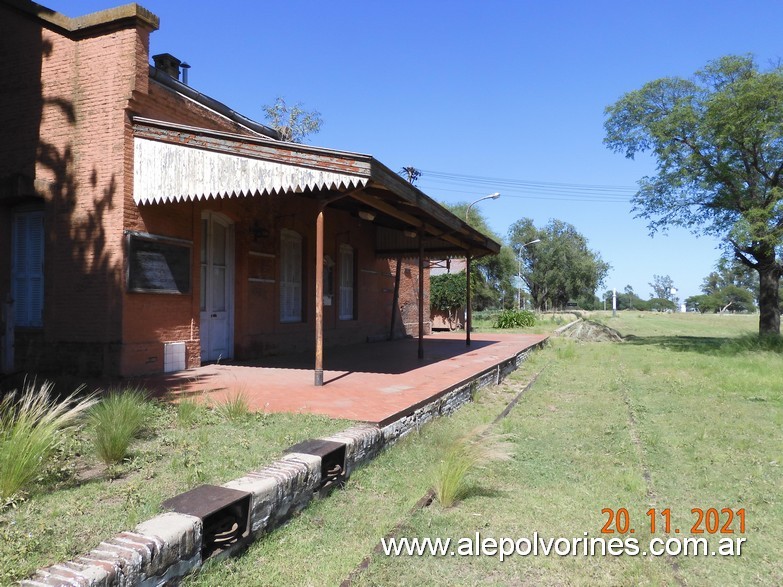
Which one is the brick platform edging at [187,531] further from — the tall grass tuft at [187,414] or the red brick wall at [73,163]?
the red brick wall at [73,163]

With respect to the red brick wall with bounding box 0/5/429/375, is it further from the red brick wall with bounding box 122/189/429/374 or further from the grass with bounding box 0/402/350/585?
the grass with bounding box 0/402/350/585

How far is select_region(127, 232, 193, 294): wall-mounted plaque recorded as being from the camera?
27.7 feet

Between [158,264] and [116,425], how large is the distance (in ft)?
Result: 15.4

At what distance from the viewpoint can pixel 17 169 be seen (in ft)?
30.3

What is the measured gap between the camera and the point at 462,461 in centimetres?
486

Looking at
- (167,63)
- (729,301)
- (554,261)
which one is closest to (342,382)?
(167,63)

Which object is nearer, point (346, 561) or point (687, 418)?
point (346, 561)

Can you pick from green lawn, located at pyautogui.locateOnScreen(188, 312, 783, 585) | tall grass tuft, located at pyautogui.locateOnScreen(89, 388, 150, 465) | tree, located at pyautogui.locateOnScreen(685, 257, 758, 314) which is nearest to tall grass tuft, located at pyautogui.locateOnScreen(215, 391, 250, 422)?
tall grass tuft, located at pyautogui.locateOnScreen(89, 388, 150, 465)

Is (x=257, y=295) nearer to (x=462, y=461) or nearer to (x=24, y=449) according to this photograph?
(x=462, y=461)

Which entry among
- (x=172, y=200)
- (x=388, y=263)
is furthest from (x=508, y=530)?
(x=388, y=263)

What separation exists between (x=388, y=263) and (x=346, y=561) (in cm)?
1560

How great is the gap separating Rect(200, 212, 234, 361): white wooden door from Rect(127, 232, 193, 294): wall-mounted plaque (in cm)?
84

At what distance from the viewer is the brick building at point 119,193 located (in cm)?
797

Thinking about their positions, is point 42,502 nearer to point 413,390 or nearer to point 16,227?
point 413,390
